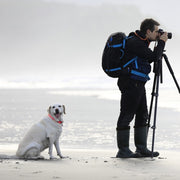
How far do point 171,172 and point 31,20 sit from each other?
104 m

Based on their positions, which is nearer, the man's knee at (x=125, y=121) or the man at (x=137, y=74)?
the man at (x=137, y=74)

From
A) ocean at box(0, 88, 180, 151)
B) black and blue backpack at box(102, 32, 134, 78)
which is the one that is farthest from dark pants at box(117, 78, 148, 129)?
ocean at box(0, 88, 180, 151)

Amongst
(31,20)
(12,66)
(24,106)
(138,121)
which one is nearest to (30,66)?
(12,66)

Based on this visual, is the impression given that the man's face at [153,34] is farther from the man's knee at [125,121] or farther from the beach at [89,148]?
the beach at [89,148]

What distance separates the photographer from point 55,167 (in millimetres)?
4688

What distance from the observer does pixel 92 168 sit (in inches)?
184

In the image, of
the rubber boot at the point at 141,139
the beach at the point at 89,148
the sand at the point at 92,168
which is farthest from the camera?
the rubber boot at the point at 141,139

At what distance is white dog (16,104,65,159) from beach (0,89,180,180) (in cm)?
19

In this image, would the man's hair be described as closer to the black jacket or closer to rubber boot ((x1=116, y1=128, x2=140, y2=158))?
the black jacket

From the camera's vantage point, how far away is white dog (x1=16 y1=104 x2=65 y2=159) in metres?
5.30

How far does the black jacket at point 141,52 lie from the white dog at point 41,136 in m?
0.94

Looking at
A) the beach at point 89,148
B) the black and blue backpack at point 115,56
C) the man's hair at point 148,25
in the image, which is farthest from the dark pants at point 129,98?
the man's hair at point 148,25

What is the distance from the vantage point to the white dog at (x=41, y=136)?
17.4ft

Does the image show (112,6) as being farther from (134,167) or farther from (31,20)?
(134,167)
